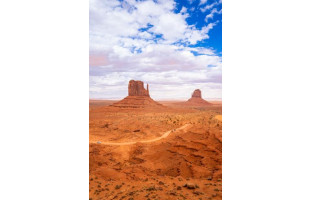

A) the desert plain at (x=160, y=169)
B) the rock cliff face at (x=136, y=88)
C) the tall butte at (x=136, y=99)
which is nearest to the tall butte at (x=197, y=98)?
the desert plain at (x=160, y=169)

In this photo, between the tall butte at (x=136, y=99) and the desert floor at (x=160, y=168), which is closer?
the desert floor at (x=160, y=168)

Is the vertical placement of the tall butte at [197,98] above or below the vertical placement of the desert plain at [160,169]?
above

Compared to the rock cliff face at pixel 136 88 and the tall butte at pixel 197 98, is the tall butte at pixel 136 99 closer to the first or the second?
the rock cliff face at pixel 136 88

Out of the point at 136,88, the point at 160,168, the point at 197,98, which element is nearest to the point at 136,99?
the point at 136,88

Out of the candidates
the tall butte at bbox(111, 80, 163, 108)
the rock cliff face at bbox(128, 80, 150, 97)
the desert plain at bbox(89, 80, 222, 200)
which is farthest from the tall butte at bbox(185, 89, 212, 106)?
the rock cliff face at bbox(128, 80, 150, 97)

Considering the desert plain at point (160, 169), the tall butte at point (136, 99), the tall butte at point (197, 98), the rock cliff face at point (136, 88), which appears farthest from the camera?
the tall butte at point (136, 99)

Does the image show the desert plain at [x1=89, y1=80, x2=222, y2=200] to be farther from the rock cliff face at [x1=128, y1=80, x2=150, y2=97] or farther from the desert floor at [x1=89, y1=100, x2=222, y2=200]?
the rock cliff face at [x1=128, y1=80, x2=150, y2=97]
